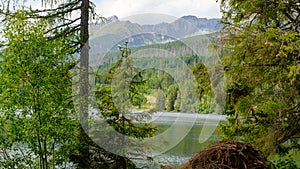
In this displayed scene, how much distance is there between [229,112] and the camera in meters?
7.56

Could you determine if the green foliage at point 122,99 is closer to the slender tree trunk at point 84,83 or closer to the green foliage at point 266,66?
the slender tree trunk at point 84,83

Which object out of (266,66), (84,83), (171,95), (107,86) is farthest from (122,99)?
(171,95)

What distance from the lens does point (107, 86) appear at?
6.14 meters

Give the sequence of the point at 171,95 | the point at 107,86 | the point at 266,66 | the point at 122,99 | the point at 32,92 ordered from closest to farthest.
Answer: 1. the point at 32,92
2. the point at 266,66
3. the point at 122,99
4. the point at 107,86
5. the point at 171,95

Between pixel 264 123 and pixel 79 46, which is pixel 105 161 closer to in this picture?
pixel 79 46

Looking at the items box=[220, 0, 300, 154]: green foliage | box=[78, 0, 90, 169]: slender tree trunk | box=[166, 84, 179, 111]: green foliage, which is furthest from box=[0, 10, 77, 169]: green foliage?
box=[166, 84, 179, 111]: green foliage

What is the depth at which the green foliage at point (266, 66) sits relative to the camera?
16.1 ft

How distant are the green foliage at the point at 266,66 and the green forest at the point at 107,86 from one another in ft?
0.05

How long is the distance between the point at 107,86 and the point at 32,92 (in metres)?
1.55

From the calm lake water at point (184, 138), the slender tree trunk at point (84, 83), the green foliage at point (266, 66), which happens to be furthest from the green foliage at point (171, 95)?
the slender tree trunk at point (84, 83)

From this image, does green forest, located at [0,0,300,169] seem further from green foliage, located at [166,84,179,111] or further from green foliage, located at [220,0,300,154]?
green foliage, located at [166,84,179,111]

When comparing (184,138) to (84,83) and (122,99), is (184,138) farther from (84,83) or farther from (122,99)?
(84,83)

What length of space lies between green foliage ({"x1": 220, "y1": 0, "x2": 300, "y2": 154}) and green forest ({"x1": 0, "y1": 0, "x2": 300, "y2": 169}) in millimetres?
17

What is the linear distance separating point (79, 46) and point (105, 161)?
2.16 m
